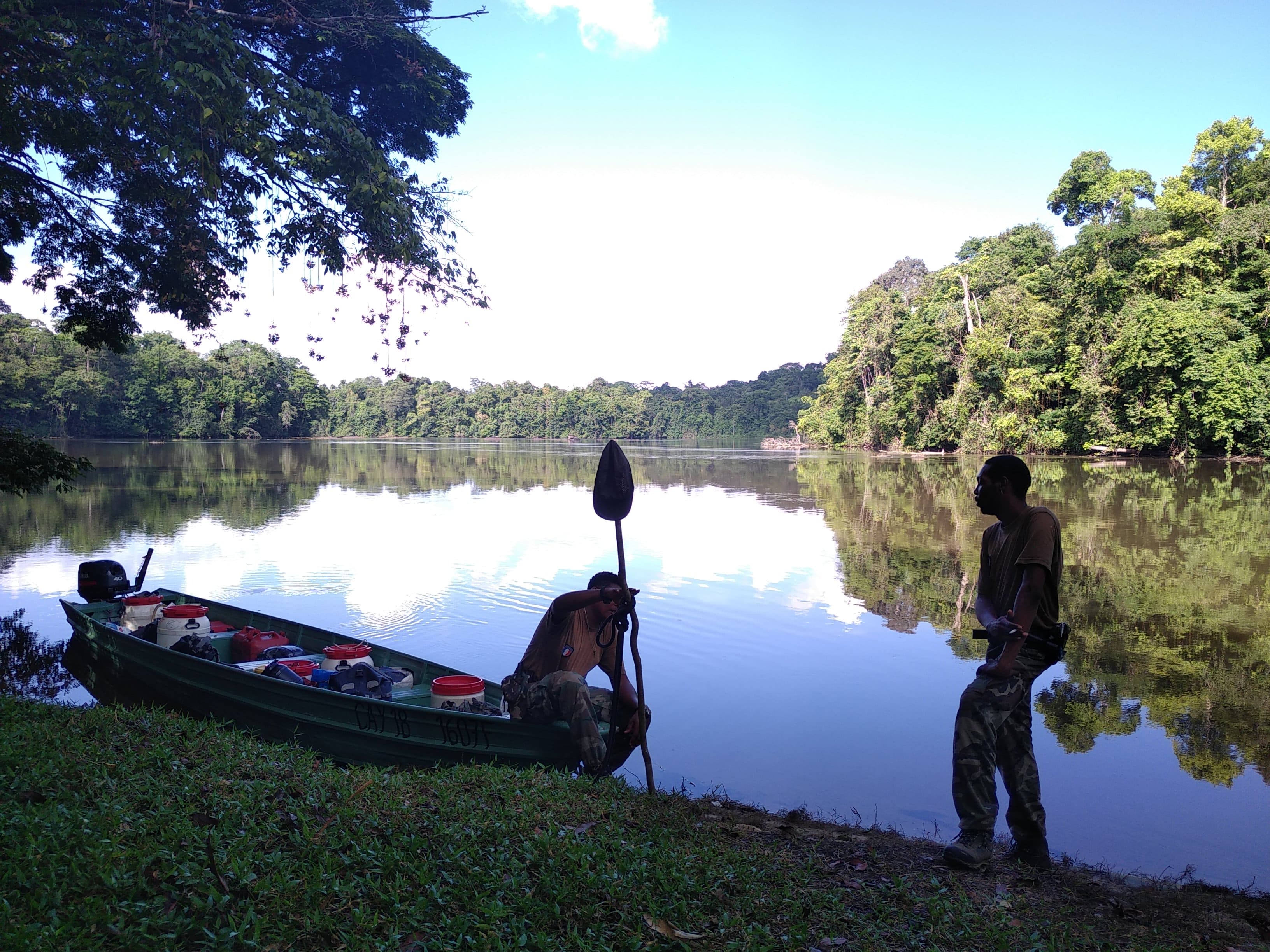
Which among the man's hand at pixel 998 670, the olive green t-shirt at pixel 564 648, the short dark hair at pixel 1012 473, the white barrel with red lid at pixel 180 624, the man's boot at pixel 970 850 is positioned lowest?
the man's boot at pixel 970 850

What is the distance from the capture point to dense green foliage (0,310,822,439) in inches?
2315

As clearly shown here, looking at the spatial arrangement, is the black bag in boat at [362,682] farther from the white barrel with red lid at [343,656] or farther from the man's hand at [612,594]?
the man's hand at [612,594]

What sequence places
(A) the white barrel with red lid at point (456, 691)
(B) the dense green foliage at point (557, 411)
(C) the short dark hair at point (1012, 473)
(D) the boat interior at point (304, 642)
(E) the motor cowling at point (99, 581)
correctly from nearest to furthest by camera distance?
(C) the short dark hair at point (1012, 473)
(A) the white barrel with red lid at point (456, 691)
(D) the boat interior at point (304, 642)
(E) the motor cowling at point (99, 581)
(B) the dense green foliage at point (557, 411)

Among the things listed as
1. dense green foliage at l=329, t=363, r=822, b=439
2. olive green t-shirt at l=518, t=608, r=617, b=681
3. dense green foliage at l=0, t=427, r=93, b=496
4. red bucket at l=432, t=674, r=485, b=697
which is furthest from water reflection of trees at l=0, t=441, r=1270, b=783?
dense green foliage at l=329, t=363, r=822, b=439

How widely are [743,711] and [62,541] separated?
52.3 feet

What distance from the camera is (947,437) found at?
56.8 metres

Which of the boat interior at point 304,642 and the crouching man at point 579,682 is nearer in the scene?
the crouching man at point 579,682

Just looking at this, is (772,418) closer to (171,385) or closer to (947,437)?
(947,437)

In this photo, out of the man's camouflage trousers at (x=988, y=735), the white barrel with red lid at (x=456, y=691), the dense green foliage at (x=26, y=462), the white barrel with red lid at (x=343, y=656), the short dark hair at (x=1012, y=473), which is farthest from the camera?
the dense green foliage at (x=26, y=462)

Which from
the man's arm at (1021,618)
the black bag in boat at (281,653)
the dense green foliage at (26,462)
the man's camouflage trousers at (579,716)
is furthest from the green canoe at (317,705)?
the man's arm at (1021,618)

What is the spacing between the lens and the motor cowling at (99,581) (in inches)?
395

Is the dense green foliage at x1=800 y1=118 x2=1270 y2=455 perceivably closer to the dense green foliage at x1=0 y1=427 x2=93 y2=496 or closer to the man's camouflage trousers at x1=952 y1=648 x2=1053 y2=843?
the man's camouflage trousers at x1=952 y1=648 x2=1053 y2=843

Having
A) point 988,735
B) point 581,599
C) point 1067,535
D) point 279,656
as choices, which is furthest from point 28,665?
point 1067,535

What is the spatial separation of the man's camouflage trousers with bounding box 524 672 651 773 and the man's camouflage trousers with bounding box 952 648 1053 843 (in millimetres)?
2038
